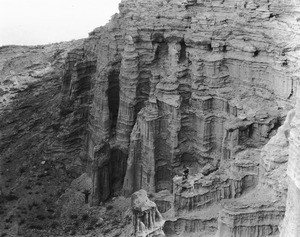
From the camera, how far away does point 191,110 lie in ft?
129

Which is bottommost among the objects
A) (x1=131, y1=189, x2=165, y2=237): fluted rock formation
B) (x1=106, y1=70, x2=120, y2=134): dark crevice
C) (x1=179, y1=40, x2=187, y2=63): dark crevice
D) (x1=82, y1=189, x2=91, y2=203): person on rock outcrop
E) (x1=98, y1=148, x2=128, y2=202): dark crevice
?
(x1=82, y1=189, x2=91, y2=203): person on rock outcrop

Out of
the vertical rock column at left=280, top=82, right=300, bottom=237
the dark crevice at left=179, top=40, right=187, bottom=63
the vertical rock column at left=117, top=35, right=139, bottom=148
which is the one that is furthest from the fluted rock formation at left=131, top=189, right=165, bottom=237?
the vertical rock column at left=117, top=35, right=139, bottom=148

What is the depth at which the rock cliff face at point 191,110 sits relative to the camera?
2906cm

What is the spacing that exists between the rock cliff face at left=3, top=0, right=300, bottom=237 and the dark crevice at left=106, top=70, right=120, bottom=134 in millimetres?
88

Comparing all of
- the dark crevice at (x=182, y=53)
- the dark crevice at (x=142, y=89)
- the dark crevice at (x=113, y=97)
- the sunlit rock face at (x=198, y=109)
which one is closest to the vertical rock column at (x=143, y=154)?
the sunlit rock face at (x=198, y=109)

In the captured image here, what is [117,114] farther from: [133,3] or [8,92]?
[8,92]

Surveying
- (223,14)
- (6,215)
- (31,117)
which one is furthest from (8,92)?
(223,14)

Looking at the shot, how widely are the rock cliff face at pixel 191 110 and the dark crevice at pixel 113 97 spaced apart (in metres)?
0.09

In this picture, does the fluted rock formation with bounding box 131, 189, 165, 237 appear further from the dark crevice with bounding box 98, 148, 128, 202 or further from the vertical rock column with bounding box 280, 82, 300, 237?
the dark crevice with bounding box 98, 148, 128, 202

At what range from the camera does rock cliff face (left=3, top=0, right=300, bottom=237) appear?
29062 millimetres

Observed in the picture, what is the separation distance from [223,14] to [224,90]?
574 cm

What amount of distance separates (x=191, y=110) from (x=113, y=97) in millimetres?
10431

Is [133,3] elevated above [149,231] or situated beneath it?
elevated above

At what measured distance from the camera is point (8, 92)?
177ft
